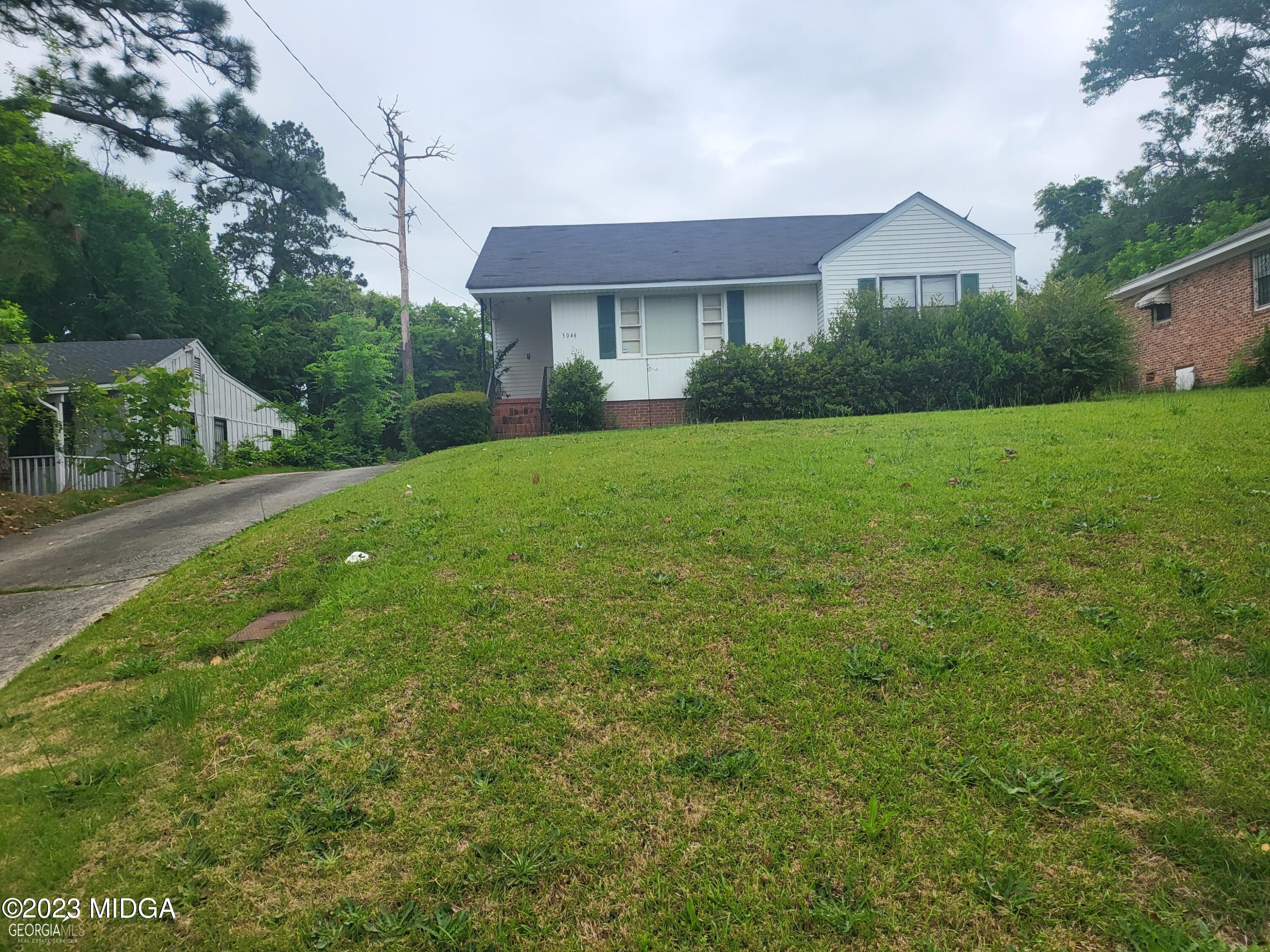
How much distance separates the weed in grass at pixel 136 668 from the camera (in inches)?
157

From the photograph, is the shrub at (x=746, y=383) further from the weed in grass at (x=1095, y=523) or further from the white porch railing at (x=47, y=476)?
the white porch railing at (x=47, y=476)

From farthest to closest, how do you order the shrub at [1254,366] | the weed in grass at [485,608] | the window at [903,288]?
1. the window at [903,288]
2. the shrub at [1254,366]
3. the weed in grass at [485,608]

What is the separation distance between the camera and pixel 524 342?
19203 millimetres

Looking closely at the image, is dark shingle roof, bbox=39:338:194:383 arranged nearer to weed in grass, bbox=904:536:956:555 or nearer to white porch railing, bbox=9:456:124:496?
white porch railing, bbox=9:456:124:496

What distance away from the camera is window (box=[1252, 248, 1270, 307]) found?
47.4ft

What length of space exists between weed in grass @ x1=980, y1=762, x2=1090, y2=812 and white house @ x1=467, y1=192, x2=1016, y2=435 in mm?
14334

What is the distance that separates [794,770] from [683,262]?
1673cm

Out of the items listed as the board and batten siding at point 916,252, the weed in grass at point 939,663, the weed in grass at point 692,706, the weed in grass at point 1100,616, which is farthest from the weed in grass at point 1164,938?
the board and batten siding at point 916,252

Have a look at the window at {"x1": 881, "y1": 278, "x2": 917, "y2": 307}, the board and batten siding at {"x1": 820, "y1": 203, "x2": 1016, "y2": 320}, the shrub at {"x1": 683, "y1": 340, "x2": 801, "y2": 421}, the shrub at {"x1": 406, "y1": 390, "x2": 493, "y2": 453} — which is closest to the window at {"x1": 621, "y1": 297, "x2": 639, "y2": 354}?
the shrub at {"x1": 683, "y1": 340, "x2": 801, "y2": 421}

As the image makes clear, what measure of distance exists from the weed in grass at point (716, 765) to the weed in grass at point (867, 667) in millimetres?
786

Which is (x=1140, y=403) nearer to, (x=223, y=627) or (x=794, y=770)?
(x=794, y=770)

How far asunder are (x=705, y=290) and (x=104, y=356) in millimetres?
17719

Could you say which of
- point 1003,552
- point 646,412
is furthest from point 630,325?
point 1003,552

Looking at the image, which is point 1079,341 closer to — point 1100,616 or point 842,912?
point 1100,616
